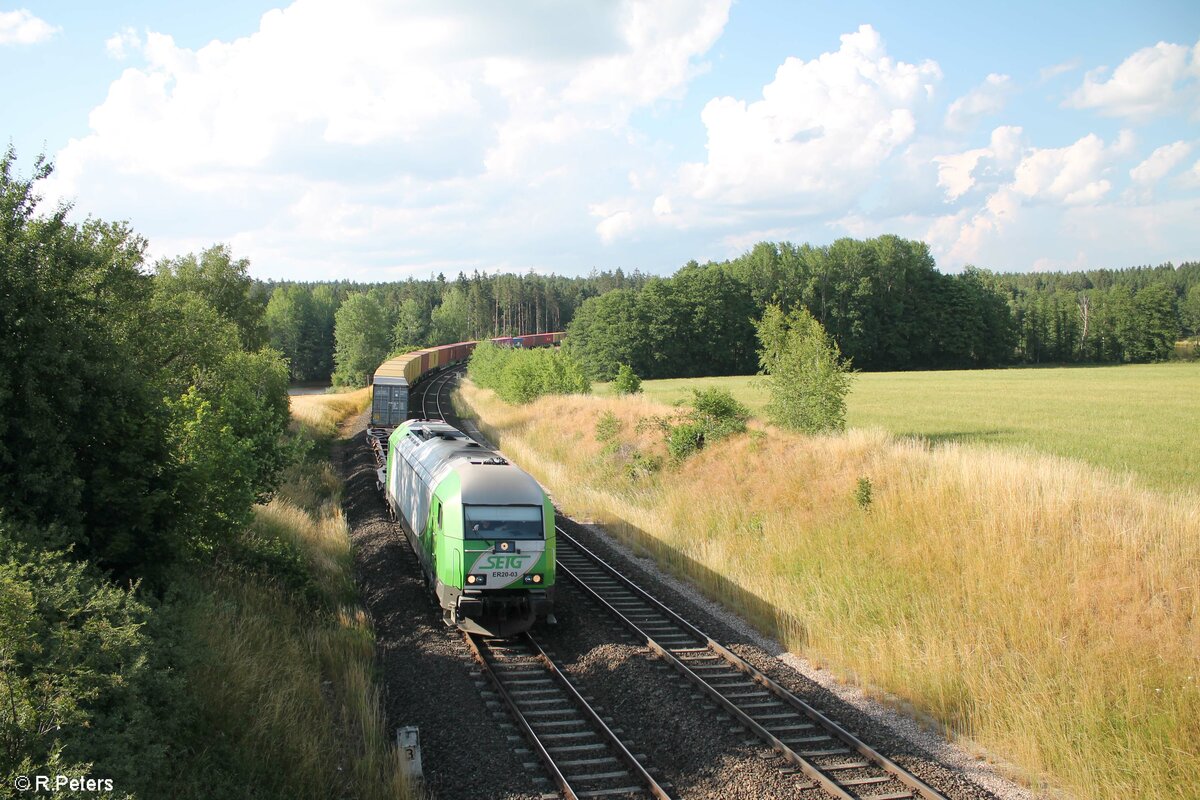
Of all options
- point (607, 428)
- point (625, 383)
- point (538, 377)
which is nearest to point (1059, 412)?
point (625, 383)

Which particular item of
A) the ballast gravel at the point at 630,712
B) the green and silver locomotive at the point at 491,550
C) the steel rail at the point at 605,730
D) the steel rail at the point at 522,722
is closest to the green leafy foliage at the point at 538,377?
the ballast gravel at the point at 630,712

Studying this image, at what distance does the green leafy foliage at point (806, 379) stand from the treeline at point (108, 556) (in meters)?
16.7

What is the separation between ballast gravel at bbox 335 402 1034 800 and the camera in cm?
866

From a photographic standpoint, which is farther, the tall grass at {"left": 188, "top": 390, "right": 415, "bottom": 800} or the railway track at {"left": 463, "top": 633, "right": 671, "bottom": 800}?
the railway track at {"left": 463, "top": 633, "right": 671, "bottom": 800}

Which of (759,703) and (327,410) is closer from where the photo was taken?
(759,703)

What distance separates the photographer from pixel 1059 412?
3838 centimetres

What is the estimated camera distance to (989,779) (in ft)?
28.9

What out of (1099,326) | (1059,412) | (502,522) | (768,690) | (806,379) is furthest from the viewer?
(1099,326)

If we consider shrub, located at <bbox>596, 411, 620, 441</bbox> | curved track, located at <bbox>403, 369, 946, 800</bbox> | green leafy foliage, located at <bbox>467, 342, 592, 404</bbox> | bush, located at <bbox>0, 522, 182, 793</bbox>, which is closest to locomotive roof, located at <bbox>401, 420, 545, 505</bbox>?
curved track, located at <bbox>403, 369, 946, 800</bbox>

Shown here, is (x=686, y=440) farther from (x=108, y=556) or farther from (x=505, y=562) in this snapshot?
(x=108, y=556)

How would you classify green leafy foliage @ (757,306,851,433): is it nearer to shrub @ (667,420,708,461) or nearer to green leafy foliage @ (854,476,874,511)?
shrub @ (667,420,708,461)

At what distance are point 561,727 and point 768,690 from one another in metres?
3.18

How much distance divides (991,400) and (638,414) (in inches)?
1068

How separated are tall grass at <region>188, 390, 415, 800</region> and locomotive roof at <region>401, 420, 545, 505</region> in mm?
2991
